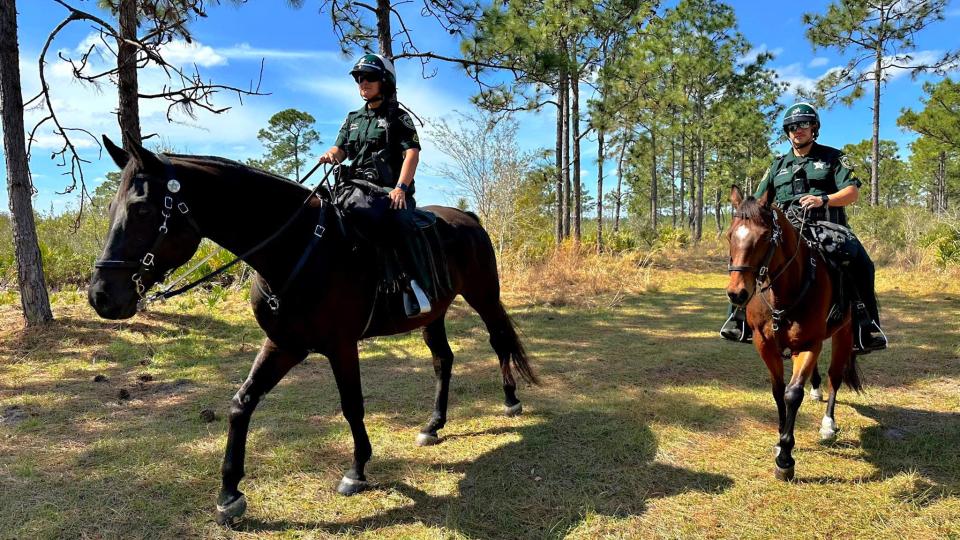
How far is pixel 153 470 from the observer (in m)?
3.27

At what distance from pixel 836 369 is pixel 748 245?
80.7 inches

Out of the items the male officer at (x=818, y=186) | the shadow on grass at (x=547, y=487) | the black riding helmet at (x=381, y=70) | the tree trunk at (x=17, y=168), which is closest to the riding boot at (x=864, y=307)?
the male officer at (x=818, y=186)

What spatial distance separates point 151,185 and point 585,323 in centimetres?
695

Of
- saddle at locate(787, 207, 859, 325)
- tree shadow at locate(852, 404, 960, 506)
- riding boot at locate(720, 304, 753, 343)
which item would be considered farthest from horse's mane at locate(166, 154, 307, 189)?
tree shadow at locate(852, 404, 960, 506)

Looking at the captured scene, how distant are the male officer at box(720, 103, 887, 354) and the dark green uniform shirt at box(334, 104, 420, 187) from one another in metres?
2.90

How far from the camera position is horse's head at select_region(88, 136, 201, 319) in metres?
2.13

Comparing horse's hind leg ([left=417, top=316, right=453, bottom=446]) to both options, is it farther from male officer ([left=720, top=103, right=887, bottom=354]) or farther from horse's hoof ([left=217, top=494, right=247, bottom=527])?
male officer ([left=720, top=103, right=887, bottom=354])

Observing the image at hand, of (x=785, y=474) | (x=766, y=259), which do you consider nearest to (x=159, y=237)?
(x=766, y=259)

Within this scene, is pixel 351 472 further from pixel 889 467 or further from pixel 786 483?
pixel 889 467

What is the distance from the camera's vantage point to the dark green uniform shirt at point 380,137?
11.0 ft

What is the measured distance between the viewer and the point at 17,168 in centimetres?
623

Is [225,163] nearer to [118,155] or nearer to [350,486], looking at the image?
[118,155]

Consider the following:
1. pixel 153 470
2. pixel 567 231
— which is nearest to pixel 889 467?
pixel 153 470

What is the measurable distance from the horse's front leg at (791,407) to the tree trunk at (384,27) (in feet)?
22.5
